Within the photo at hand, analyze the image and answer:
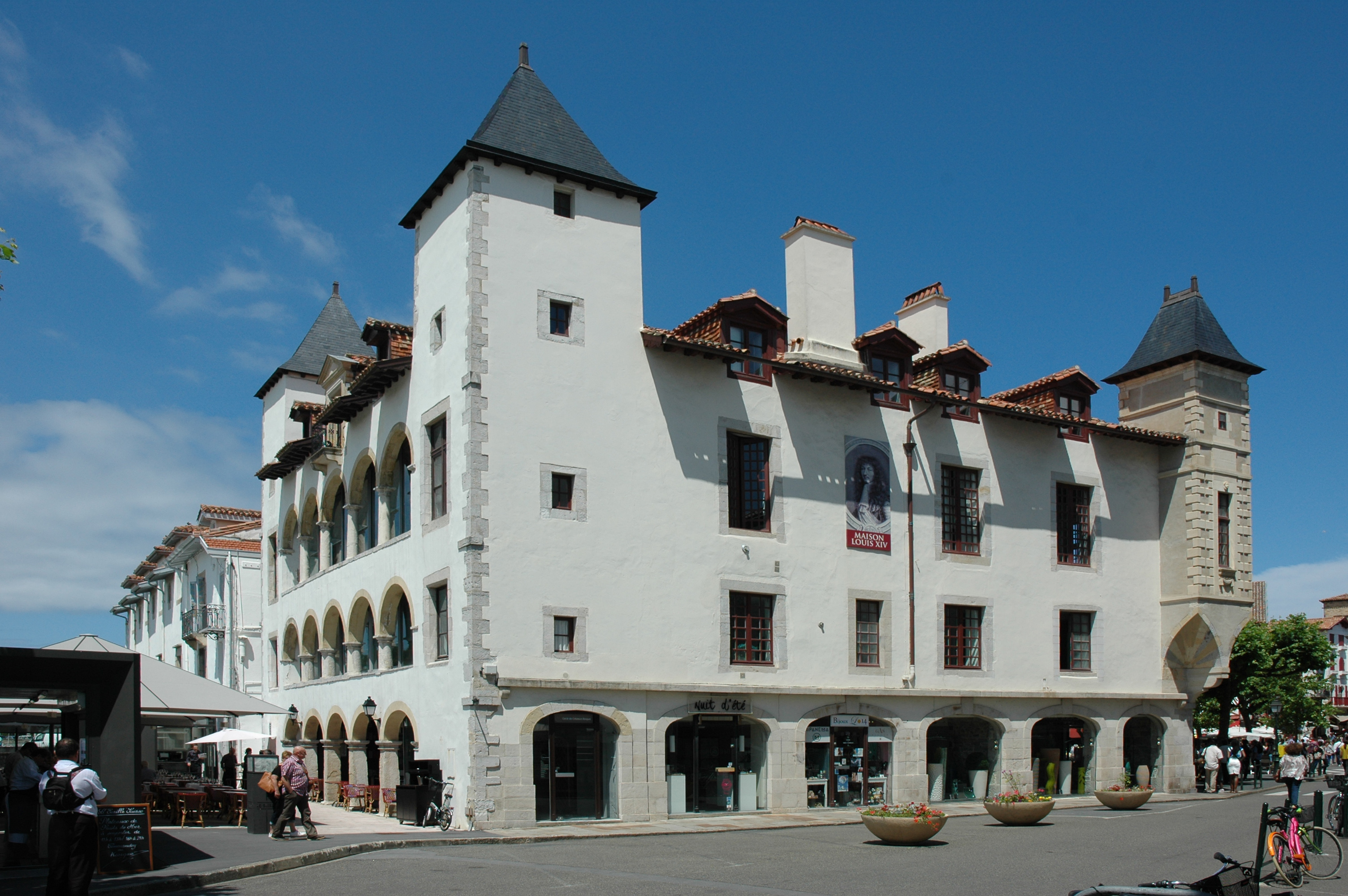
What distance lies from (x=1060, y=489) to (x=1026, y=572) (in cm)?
301

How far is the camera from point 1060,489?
113ft

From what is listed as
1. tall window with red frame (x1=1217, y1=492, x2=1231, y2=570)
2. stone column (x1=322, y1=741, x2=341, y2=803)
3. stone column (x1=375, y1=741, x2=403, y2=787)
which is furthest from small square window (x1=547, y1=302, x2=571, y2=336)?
tall window with red frame (x1=1217, y1=492, x2=1231, y2=570)

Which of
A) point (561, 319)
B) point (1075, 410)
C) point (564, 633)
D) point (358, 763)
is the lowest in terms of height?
point (358, 763)

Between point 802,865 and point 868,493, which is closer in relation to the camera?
point 802,865

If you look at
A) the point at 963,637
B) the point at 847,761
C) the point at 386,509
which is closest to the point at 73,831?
the point at 386,509

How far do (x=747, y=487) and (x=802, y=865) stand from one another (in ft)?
40.2

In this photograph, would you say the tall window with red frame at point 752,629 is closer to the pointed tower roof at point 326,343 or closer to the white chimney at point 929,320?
the white chimney at point 929,320

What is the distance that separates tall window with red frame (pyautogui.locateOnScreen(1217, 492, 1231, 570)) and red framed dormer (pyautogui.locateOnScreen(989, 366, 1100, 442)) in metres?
4.60

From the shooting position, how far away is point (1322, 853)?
1512cm

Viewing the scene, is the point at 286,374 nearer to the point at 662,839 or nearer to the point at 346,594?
the point at 346,594

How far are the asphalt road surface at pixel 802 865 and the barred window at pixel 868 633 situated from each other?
20.6 feet

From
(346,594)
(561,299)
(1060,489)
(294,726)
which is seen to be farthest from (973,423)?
(294,726)

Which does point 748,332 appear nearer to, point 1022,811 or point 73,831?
point 1022,811

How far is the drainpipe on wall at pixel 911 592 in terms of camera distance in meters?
30.1
